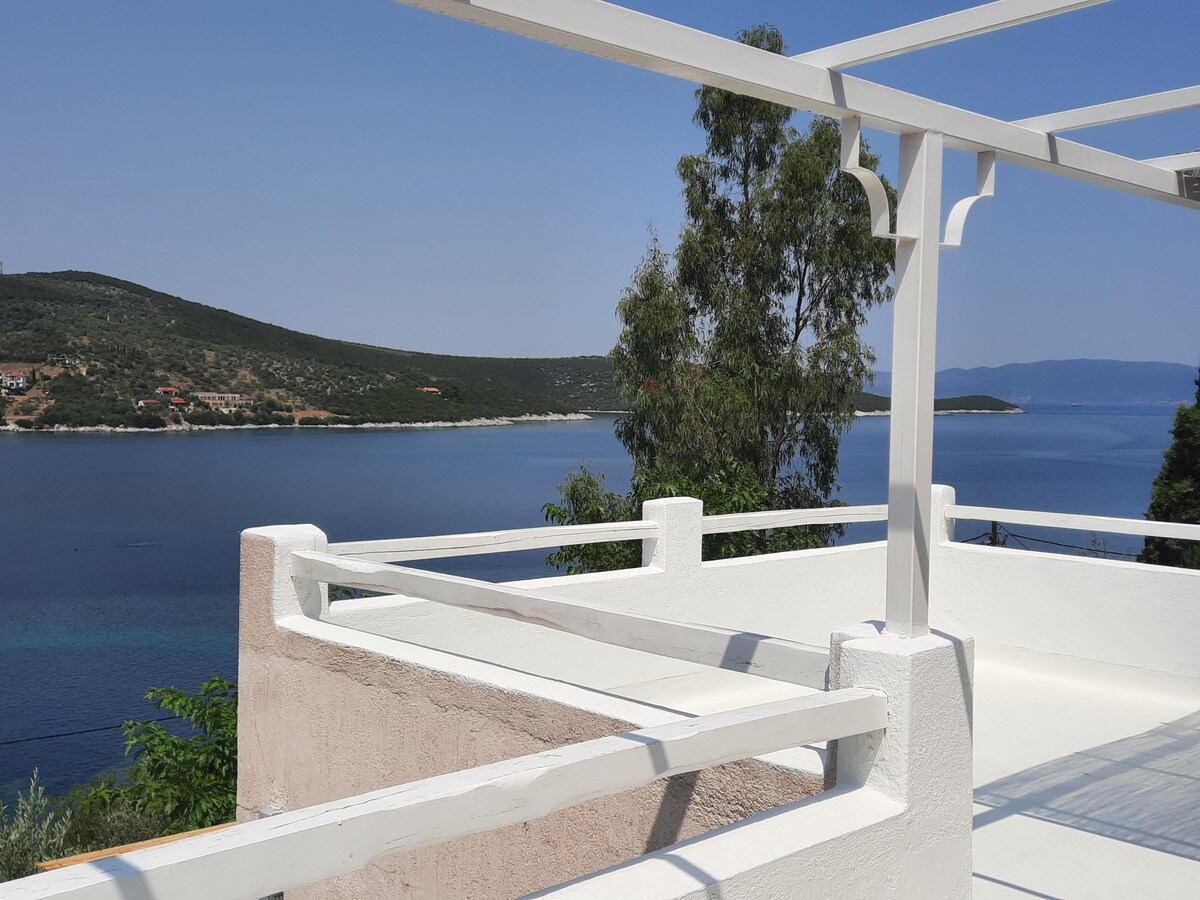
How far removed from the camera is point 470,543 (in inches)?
204

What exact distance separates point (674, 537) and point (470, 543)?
1.39 metres

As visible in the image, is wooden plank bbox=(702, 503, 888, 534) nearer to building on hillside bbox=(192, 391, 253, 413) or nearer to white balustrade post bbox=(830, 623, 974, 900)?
white balustrade post bbox=(830, 623, 974, 900)

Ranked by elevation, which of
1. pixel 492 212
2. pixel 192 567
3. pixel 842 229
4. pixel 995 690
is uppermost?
pixel 492 212

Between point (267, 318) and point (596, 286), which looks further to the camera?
point (267, 318)

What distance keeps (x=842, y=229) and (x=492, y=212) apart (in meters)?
48.7

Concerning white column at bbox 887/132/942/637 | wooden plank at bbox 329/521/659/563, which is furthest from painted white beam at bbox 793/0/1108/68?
wooden plank at bbox 329/521/659/563

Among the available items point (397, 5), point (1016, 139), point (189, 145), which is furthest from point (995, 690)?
point (189, 145)

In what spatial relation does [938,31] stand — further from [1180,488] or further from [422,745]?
[1180,488]

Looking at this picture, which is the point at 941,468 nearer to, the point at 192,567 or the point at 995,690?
the point at 192,567

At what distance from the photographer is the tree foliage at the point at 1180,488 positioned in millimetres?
17719

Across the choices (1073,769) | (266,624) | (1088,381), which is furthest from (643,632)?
(1088,381)

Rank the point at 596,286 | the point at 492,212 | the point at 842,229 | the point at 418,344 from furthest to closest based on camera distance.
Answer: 1. the point at 492,212
2. the point at 418,344
3. the point at 596,286
4. the point at 842,229

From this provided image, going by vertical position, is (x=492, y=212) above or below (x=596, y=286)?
above

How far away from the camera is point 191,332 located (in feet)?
164
